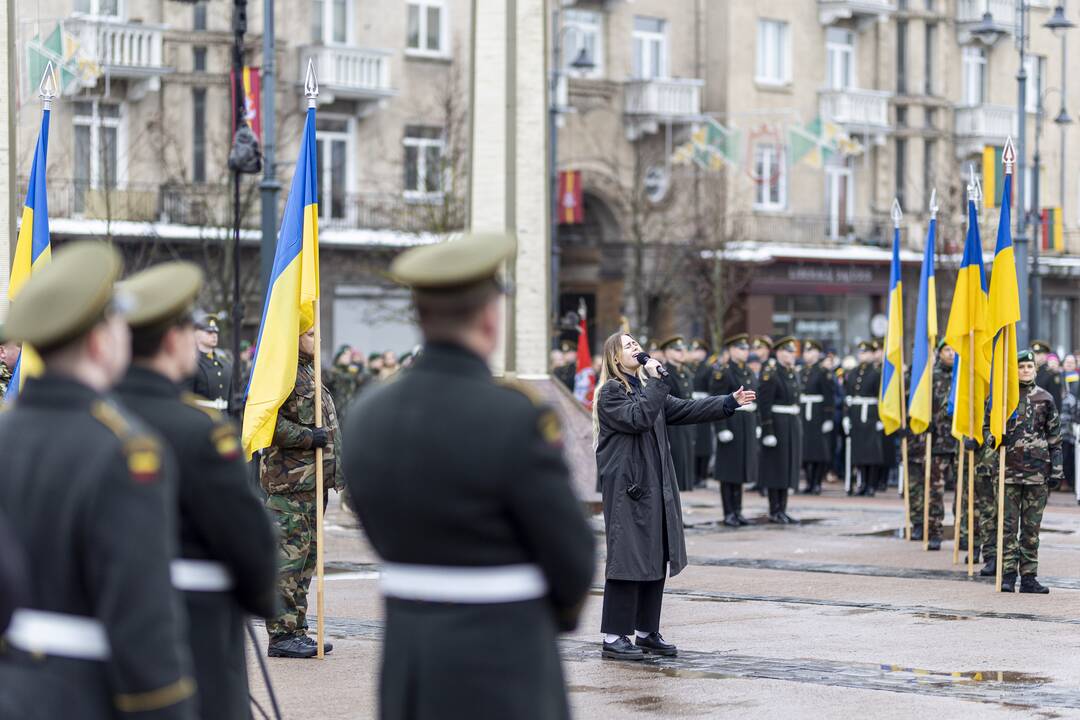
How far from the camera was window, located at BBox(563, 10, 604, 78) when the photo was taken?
44.3 meters

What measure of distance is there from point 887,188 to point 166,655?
4736 centimetres

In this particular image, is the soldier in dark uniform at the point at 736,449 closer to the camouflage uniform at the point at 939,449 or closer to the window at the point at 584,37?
the camouflage uniform at the point at 939,449

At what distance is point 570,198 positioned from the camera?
42.3 metres

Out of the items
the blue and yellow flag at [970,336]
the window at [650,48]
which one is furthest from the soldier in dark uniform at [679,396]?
the window at [650,48]

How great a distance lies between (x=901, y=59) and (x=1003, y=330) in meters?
37.5

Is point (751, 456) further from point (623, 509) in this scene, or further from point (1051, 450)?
point (623, 509)

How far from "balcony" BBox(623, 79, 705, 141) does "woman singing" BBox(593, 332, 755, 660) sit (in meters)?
34.9

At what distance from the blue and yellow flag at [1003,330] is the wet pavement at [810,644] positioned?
1.35 meters

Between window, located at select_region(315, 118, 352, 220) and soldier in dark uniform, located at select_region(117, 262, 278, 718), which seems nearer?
soldier in dark uniform, located at select_region(117, 262, 278, 718)

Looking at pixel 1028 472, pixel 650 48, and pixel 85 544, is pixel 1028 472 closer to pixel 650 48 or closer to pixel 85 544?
pixel 85 544

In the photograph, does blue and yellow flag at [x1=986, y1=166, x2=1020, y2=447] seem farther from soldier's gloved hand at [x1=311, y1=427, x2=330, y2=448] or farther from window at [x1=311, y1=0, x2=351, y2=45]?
window at [x1=311, y1=0, x2=351, y2=45]

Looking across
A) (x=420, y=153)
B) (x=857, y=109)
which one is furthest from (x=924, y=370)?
(x=857, y=109)

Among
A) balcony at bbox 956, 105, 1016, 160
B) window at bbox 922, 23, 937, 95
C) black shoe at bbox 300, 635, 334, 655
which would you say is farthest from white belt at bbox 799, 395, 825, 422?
balcony at bbox 956, 105, 1016, 160

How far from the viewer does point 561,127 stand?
4441 cm
